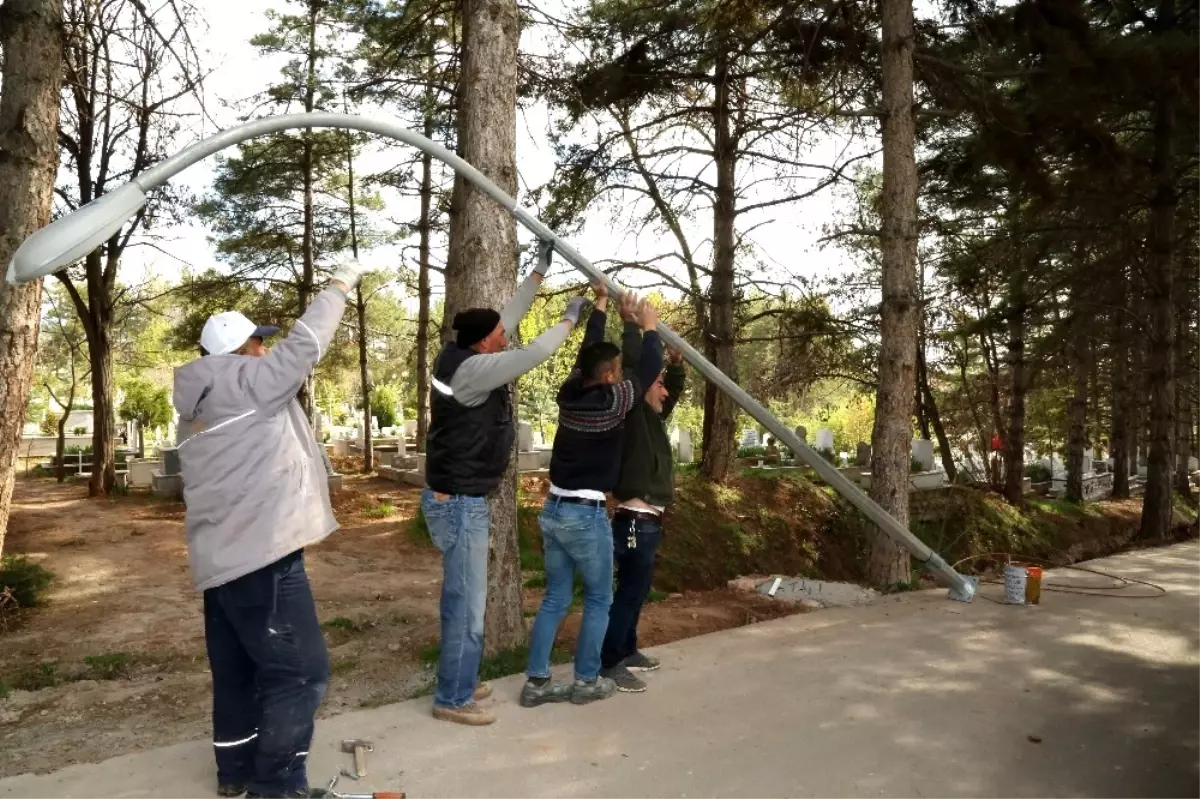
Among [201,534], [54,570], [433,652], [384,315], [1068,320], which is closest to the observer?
[201,534]

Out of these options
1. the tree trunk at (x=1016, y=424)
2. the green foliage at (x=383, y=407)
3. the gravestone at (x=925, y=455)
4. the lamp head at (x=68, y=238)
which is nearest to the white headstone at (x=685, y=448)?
the gravestone at (x=925, y=455)

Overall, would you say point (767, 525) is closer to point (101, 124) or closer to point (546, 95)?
point (546, 95)

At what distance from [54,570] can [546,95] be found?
777 centimetres

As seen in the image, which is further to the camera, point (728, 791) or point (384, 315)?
point (384, 315)

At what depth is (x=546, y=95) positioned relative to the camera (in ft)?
33.4

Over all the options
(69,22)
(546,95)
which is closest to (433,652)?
(69,22)

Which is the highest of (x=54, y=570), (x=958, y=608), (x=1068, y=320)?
(x=1068, y=320)

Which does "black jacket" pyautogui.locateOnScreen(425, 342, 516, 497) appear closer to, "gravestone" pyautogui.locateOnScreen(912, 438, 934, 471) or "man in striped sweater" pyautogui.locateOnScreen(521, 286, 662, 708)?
"man in striped sweater" pyautogui.locateOnScreen(521, 286, 662, 708)

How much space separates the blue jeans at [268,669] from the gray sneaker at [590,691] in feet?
4.87

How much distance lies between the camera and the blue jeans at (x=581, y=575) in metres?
4.30

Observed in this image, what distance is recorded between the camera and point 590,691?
438cm

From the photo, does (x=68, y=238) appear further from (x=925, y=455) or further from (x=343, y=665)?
(x=925, y=455)

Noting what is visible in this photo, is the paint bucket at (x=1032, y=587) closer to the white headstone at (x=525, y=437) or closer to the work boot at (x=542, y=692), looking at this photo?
the work boot at (x=542, y=692)

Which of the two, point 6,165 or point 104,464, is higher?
point 6,165
